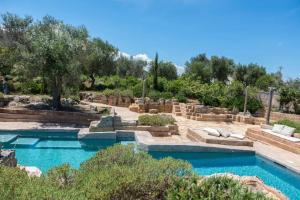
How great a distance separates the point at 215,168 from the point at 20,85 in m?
15.2

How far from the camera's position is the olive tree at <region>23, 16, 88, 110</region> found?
45.1ft

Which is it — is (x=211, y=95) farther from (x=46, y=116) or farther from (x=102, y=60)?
(x=102, y=60)

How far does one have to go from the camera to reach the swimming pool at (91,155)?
9.61 m

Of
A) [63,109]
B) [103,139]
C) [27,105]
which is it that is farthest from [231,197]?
[27,105]

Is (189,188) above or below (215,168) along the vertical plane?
above

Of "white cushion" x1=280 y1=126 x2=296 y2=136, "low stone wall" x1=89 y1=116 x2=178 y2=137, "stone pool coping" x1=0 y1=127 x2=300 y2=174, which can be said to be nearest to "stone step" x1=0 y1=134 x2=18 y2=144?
"stone pool coping" x1=0 y1=127 x2=300 y2=174

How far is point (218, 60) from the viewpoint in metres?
38.1

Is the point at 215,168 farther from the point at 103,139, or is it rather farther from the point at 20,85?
the point at 20,85

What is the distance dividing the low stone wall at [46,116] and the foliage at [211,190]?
1077 cm

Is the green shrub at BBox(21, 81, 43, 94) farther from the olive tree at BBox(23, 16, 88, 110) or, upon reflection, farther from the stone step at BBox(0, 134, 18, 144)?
the stone step at BBox(0, 134, 18, 144)

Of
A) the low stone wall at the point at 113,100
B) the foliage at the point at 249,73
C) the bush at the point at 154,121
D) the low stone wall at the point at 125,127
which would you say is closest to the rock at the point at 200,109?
the low stone wall at the point at 113,100

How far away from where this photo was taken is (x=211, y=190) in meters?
4.11

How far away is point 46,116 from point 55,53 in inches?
116

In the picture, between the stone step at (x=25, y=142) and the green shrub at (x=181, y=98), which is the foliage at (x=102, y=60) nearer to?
the green shrub at (x=181, y=98)
